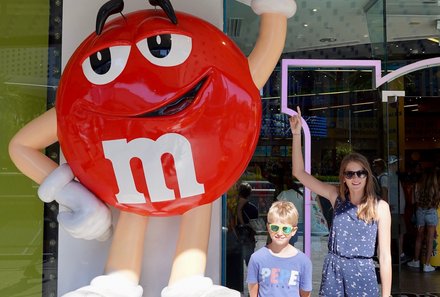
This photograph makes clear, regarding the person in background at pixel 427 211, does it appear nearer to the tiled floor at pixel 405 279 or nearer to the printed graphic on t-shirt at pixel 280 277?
the tiled floor at pixel 405 279

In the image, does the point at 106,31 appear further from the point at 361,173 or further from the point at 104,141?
the point at 361,173

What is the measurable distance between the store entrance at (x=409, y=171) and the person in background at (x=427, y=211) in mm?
44

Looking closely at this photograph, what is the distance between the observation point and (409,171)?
25.7 ft

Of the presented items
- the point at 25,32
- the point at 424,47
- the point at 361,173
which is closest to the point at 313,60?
the point at 424,47

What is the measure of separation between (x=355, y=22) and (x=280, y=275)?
283 centimetres

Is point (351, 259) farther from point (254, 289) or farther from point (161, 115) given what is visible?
point (161, 115)

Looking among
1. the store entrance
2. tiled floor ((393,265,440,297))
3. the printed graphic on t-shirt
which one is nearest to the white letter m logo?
the printed graphic on t-shirt

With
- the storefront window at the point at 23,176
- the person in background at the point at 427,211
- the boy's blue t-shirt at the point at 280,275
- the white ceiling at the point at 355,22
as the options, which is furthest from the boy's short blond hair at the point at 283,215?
the person in background at the point at 427,211

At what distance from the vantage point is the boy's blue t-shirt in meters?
2.21

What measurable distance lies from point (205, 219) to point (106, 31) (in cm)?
83

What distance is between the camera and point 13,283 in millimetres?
2641

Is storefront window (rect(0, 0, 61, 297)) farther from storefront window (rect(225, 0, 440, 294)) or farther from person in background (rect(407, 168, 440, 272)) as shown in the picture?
person in background (rect(407, 168, 440, 272))

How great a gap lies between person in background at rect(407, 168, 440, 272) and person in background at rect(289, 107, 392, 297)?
4660mm

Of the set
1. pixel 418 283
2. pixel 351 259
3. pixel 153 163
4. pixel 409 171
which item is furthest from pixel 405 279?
pixel 153 163
